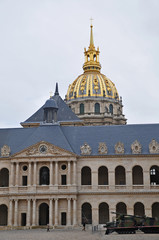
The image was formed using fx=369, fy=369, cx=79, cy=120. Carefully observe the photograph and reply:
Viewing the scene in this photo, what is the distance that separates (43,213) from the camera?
66.7 m

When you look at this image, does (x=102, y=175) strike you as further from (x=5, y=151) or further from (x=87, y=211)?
(x=5, y=151)

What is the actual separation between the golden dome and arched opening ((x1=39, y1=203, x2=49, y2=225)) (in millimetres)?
66183

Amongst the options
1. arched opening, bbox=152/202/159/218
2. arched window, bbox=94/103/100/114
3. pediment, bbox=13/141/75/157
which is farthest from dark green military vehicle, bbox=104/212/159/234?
arched window, bbox=94/103/100/114

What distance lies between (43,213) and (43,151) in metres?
11.3

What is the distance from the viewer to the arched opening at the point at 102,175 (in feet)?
222

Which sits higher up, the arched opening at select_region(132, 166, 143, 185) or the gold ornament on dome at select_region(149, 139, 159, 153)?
the gold ornament on dome at select_region(149, 139, 159, 153)

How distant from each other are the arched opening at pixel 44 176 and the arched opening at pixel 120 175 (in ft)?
40.9

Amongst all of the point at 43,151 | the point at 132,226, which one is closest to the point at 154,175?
the point at 43,151

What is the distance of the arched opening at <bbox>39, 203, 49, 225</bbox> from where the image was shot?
66.2 metres

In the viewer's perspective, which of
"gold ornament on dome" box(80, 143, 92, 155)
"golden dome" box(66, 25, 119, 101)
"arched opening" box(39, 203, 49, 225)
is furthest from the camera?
"golden dome" box(66, 25, 119, 101)

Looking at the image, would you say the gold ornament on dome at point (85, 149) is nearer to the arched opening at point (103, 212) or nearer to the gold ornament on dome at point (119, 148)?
the gold ornament on dome at point (119, 148)

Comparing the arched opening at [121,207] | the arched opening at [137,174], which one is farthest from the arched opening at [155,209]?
the arched opening at [121,207]

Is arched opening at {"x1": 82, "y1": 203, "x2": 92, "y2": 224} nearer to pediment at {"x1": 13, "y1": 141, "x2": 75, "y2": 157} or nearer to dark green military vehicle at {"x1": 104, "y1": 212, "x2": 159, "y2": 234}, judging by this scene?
pediment at {"x1": 13, "y1": 141, "x2": 75, "y2": 157}

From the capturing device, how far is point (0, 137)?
240 feet
